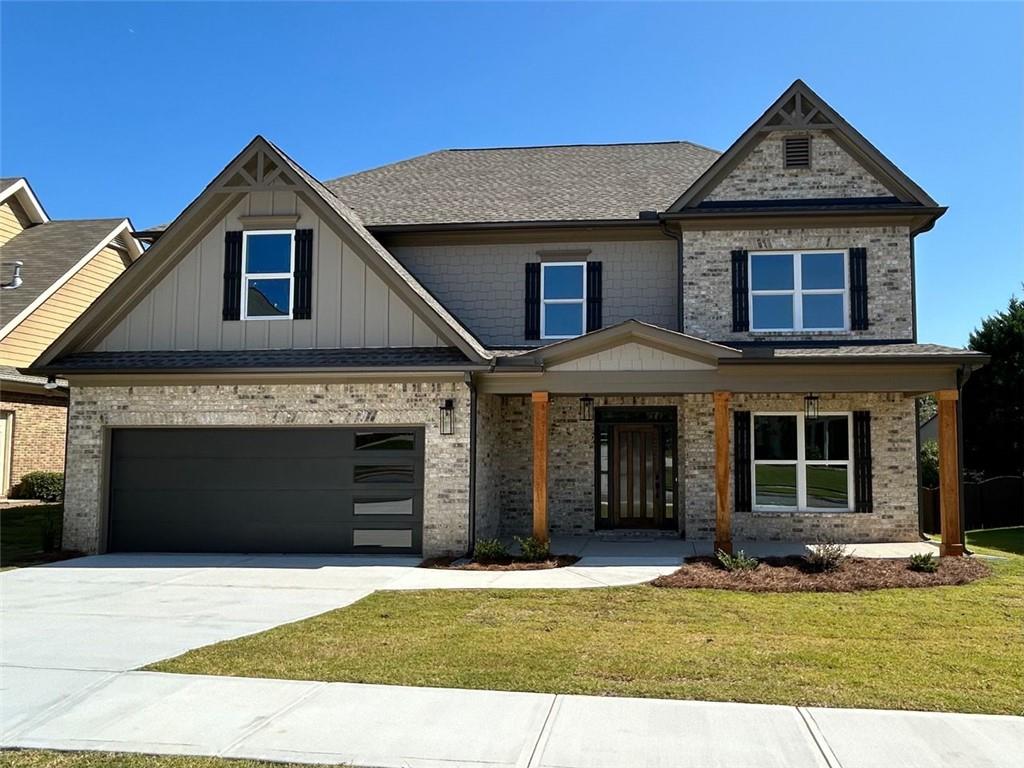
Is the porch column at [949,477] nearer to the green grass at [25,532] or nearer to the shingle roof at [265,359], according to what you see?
the shingle roof at [265,359]

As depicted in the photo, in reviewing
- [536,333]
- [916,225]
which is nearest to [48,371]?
[536,333]

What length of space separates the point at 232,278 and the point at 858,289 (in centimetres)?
1091

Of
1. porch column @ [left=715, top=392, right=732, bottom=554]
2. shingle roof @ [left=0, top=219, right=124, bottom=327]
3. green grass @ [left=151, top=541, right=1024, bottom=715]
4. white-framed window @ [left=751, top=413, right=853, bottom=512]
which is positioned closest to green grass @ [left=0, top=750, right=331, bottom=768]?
green grass @ [left=151, top=541, right=1024, bottom=715]

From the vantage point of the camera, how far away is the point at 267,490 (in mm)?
13375

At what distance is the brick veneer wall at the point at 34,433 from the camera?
19.8 metres

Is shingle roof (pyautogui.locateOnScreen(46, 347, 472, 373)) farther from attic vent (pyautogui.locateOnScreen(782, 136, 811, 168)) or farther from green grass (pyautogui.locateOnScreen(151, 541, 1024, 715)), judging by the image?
attic vent (pyautogui.locateOnScreen(782, 136, 811, 168))

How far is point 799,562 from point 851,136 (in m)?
7.68

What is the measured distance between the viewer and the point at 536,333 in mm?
15117

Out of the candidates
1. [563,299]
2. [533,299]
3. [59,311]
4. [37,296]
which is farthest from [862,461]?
[59,311]

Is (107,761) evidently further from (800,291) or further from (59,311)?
(59,311)

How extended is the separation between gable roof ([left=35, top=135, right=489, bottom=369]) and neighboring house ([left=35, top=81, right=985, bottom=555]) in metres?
0.04

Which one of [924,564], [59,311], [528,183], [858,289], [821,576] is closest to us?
[821,576]

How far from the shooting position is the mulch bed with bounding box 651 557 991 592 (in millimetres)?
10109

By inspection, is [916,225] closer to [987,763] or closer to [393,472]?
[393,472]
